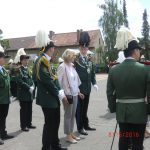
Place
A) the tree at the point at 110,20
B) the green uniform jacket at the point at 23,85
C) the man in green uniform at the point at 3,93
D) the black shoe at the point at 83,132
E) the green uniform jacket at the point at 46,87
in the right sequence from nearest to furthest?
1. the green uniform jacket at the point at 46,87
2. the man in green uniform at the point at 3,93
3. the black shoe at the point at 83,132
4. the green uniform jacket at the point at 23,85
5. the tree at the point at 110,20

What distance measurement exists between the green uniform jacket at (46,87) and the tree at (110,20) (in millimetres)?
46197

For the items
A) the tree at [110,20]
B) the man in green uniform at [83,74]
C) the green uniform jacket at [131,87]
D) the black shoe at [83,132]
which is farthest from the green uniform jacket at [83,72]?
the tree at [110,20]

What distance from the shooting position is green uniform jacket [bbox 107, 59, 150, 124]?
13.4 ft

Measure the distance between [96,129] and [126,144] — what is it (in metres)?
3.39

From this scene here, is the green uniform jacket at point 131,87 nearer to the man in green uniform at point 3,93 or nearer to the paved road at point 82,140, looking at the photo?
the paved road at point 82,140

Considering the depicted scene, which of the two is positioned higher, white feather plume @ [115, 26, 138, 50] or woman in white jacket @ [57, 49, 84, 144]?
white feather plume @ [115, 26, 138, 50]

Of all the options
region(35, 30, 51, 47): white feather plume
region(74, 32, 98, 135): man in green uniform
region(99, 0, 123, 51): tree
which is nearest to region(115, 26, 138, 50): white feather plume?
region(35, 30, 51, 47): white feather plume

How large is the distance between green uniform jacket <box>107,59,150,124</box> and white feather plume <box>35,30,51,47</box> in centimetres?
167

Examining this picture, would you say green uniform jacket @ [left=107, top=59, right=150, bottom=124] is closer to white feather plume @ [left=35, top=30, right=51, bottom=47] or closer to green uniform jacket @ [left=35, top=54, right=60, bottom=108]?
green uniform jacket @ [left=35, top=54, right=60, bottom=108]

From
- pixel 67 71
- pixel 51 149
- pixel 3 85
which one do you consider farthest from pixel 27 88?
pixel 51 149

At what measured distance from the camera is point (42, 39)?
5.57 metres

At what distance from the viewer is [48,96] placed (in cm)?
546

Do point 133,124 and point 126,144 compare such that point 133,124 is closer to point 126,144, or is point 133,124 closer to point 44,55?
point 126,144

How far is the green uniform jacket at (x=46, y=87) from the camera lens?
211 inches
